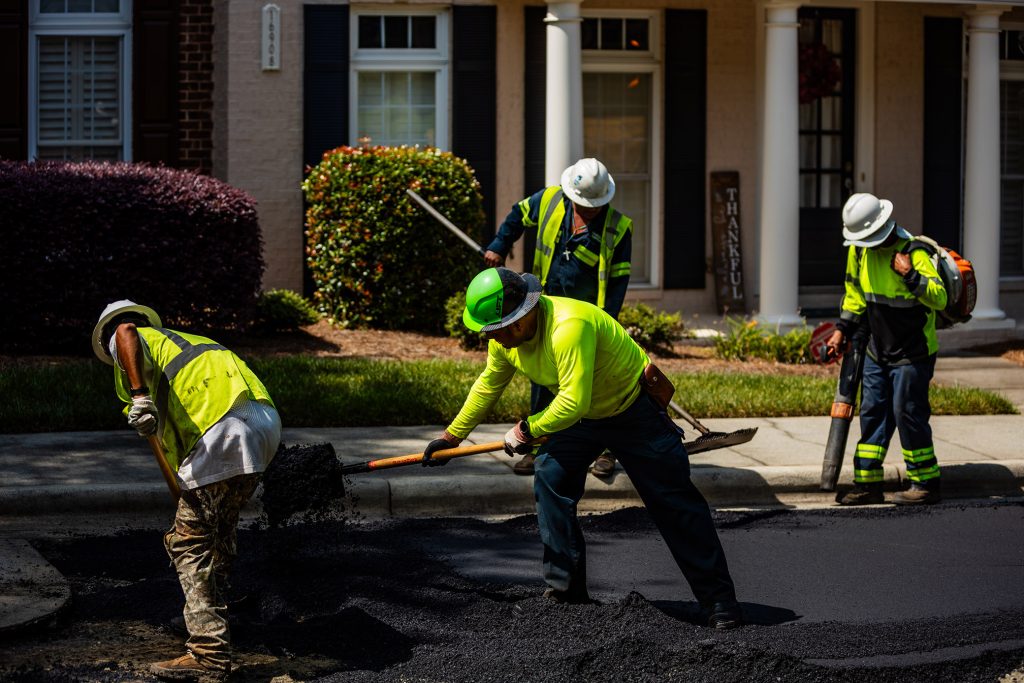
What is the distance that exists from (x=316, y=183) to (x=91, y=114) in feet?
9.32

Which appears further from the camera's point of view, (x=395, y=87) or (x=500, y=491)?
(x=395, y=87)

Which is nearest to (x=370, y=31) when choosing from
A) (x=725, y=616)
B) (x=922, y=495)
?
(x=922, y=495)

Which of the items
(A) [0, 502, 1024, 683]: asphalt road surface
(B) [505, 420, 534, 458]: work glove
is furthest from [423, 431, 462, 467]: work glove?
(A) [0, 502, 1024, 683]: asphalt road surface

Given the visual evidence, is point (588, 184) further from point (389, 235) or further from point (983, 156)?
point (983, 156)

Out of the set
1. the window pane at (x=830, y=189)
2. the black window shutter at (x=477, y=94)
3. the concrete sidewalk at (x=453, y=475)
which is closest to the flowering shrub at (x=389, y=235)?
the black window shutter at (x=477, y=94)

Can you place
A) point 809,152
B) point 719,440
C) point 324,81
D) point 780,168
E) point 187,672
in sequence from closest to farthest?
point 187,672 < point 719,440 < point 780,168 < point 324,81 < point 809,152

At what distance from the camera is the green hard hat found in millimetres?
5805

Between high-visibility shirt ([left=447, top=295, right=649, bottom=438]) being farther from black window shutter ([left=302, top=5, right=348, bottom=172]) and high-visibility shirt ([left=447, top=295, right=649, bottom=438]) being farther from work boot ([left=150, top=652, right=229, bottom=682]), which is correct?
black window shutter ([left=302, top=5, right=348, bottom=172])

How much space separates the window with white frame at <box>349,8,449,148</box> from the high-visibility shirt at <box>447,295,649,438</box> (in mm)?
9185

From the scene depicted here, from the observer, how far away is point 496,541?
24.8ft

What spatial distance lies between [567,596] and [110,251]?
7.08 metres

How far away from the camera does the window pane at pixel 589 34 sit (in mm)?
15523

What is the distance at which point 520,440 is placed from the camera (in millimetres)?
6070

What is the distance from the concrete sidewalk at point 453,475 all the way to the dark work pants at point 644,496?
2.10 meters
